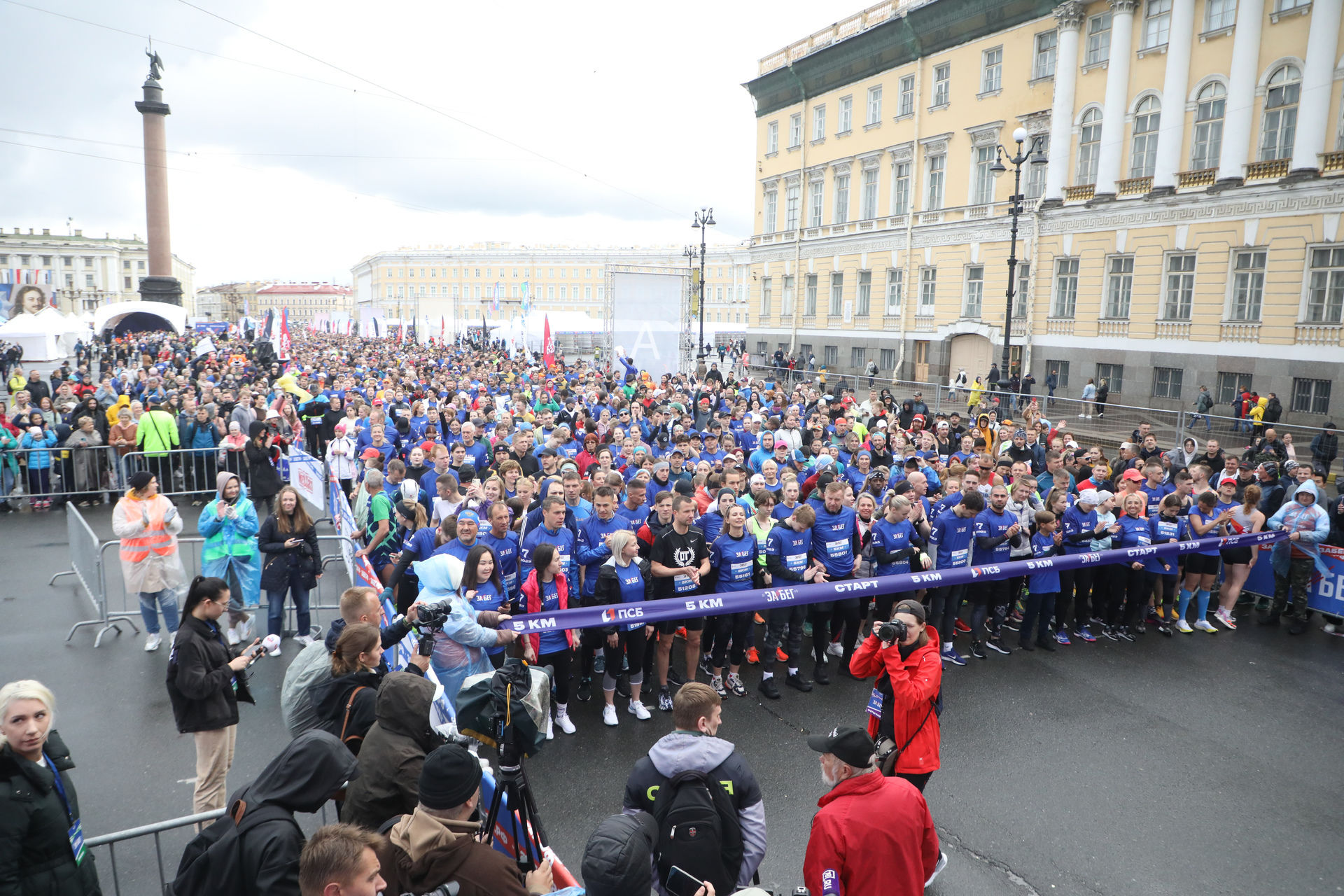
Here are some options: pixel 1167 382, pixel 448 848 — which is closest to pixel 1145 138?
pixel 1167 382

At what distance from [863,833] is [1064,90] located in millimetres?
31388

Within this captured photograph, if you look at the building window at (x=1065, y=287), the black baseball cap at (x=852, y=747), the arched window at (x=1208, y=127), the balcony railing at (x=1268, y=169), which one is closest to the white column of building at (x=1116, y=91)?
the arched window at (x=1208, y=127)

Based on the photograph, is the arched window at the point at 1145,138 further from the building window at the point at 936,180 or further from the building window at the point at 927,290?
the building window at the point at 927,290

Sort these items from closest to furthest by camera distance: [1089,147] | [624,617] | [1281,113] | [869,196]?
[624,617] → [1281,113] → [1089,147] → [869,196]

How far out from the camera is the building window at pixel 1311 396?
2081 cm

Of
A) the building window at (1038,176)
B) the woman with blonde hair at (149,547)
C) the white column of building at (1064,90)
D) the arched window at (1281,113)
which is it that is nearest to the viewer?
the woman with blonde hair at (149,547)

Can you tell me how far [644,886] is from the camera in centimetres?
251

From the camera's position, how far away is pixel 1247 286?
22844mm

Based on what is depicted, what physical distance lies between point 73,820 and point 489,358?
33.8 m

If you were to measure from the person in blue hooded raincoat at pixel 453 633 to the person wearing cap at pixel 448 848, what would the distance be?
2.61 m

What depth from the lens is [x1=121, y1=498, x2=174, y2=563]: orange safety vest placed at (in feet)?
24.1

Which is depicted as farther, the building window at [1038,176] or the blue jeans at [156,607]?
the building window at [1038,176]

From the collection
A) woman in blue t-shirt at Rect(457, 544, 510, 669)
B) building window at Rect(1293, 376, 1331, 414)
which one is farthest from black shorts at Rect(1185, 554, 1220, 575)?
building window at Rect(1293, 376, 1331, 414)

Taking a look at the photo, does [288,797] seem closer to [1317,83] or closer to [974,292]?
[1317,83]
